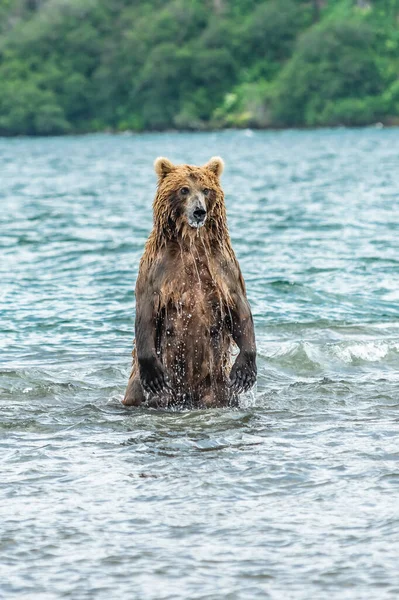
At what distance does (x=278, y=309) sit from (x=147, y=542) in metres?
8.32

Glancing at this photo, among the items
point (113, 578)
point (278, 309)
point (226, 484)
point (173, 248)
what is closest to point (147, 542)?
point (113, 578)

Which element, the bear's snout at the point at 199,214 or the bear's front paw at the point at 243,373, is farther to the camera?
the bear's front paw at the point at 243,373

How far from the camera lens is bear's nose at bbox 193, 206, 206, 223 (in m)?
8.05

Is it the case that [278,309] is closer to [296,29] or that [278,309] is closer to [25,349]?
[25,349]

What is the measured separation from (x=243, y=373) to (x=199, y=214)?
1150 millimetres

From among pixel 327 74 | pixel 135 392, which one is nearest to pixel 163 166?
pixel 135 392

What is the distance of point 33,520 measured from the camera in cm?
609

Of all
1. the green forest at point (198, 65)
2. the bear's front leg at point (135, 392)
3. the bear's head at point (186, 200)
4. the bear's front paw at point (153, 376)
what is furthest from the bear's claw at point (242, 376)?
the green forest at point (198, 65)

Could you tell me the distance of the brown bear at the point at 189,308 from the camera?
27.3 feet

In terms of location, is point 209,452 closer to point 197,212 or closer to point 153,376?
point 153,376

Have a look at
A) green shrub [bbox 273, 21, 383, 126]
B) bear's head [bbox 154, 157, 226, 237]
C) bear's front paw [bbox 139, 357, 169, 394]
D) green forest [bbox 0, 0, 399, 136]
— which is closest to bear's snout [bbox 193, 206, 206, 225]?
bear's head [bbox 154, 157, 226, 237]

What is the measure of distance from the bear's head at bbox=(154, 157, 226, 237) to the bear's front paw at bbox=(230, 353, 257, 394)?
2.99ft

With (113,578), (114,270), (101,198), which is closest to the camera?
(113,578)

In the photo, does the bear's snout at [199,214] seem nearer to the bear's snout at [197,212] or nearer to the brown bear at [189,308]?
the bear's snout at [197,212]
